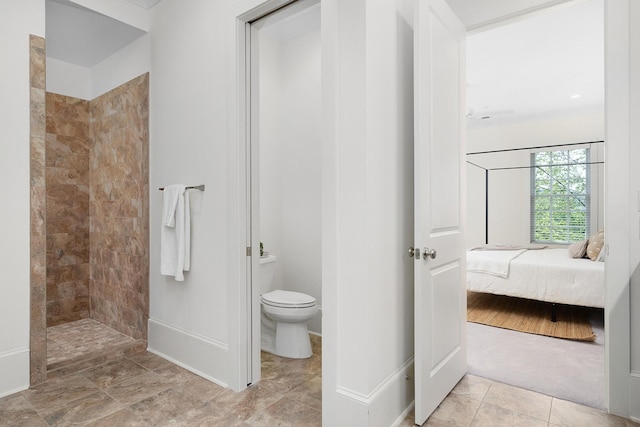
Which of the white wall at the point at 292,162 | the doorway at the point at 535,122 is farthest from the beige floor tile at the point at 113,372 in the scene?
the doorway at the point at 535,122

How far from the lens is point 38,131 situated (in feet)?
7.57

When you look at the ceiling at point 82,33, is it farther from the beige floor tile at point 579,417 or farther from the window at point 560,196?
the window at point 560,196

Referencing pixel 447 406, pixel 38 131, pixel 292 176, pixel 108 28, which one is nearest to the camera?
pixel 447 406

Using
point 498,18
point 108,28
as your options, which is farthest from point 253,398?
point 108,28

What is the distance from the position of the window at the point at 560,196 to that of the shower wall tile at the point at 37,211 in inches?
248

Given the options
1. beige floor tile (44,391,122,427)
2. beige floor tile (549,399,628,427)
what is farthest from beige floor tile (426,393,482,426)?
beige floor tile (44,391,122,427)

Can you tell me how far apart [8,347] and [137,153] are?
60.3 inches

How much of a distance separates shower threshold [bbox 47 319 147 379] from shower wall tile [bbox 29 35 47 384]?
0.52 ft

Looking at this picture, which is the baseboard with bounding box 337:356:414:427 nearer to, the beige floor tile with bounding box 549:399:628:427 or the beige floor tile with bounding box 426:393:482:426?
the beige floor tile with bounding box 426:393:482:426

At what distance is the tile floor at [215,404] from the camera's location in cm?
187

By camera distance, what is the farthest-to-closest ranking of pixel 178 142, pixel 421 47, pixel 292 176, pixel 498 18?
pixel 292 176, pixel 178 142, pixel 498 18, pixel 421 47

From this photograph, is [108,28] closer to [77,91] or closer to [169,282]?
[77,91]

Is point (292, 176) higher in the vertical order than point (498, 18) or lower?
lower

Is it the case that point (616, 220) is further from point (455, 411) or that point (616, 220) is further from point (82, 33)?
point (82, 33)
